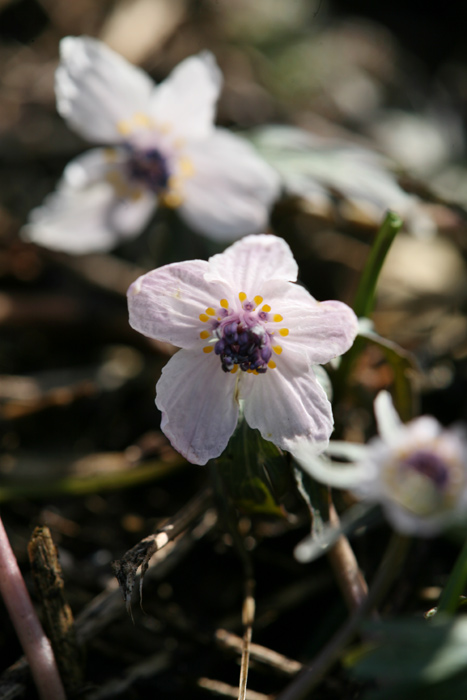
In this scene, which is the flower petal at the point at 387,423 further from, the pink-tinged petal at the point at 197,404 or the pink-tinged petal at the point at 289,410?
the pink-tinged petal at the point at 197,404

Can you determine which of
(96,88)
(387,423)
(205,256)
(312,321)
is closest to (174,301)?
(312,321)

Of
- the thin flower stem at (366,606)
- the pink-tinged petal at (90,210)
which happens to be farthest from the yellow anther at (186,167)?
the thin flower stem at (366,606)

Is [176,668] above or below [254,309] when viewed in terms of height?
below

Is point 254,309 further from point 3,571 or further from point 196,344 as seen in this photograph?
point 3,571

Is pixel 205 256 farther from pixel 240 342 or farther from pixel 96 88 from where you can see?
pixel 240 342

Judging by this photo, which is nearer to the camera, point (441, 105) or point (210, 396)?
point (210, 396)

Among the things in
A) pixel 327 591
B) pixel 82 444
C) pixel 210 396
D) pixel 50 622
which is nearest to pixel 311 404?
pixel 210 396
